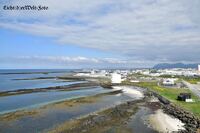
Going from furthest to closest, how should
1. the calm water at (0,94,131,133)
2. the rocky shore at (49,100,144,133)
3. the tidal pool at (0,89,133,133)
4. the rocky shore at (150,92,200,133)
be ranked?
1. the tidal pool at (0,89,133,133)
2. the calm water at (0,94,131,133)
3. the rocky shore at (49,100,144,133)
4. the rocky shore at (150,92,200,133)

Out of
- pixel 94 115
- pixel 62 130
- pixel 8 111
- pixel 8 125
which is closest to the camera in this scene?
pixel 62 130

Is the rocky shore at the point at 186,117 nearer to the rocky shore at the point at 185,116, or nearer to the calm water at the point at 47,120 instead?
the rocky shore at the point at 185,116

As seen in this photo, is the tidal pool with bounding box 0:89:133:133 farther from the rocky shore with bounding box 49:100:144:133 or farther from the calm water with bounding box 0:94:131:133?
the rocky shore with bounding box 49:100:144:133

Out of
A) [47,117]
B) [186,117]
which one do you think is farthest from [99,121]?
[186,117]

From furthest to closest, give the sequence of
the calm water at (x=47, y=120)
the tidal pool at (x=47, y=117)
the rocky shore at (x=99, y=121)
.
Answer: the tidal pool at (x=47, y=117) < the calm water at (x=47, y=120) < the rocky shore at (x=99, y=121)

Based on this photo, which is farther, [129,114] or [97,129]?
[129,114]

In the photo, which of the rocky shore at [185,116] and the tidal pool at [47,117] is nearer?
the rocky shore at [185,116]

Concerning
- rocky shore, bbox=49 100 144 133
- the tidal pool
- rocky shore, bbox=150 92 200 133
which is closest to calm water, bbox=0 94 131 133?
the tidal pool

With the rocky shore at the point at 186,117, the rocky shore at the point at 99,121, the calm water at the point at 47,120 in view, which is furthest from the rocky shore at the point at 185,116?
the calm water at the point at 47,120

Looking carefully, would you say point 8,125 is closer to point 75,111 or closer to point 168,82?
point 75,111

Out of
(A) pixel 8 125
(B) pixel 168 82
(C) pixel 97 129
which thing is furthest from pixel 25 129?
(B) pixel 168 82

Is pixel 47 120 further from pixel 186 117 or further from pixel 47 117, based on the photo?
pixel 186 117
